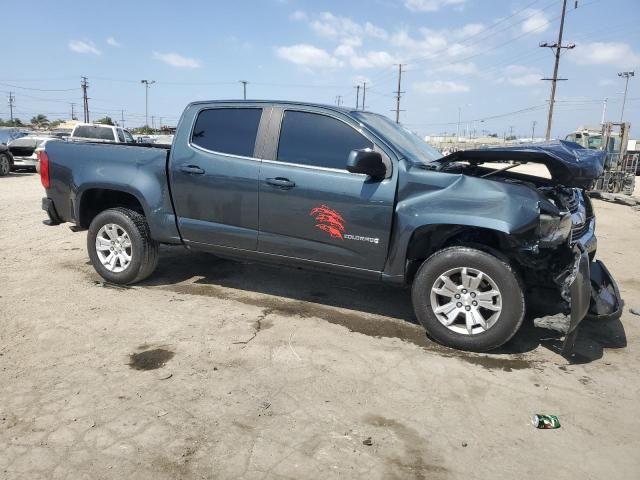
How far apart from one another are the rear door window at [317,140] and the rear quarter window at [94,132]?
15028mm

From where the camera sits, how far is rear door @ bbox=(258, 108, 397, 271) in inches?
165

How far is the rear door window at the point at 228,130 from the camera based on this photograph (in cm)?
474

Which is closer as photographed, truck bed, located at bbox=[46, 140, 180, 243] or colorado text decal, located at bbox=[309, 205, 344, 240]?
colorado text decal, located at bbox=[309, 205, 344, 240]

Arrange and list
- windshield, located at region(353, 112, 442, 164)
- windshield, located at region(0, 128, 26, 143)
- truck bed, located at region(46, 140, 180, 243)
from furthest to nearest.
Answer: windshield, located at region(0, 128, 26, 143)
truck bed, located at region(46, 140, 180, 243)
windshield, located at region(353, 112, 442, 164)

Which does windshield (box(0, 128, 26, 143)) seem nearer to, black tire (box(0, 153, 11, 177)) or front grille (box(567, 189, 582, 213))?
black tire (box(0, 153, 11, 177))

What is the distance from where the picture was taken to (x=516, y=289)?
12.4 ft

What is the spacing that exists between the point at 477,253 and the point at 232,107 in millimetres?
2667

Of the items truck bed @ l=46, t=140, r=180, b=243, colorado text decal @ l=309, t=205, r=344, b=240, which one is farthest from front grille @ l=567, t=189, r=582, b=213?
truck bed @ l=46, t=140, r=180, b=243

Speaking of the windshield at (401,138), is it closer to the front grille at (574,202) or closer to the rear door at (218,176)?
the rear door at (218,176)

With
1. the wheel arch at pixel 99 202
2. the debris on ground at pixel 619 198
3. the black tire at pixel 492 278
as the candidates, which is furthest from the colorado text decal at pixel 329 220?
the debris on ground at pixel 619 198

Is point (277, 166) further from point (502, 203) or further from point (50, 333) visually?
point (50, 333)

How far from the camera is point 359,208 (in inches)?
166

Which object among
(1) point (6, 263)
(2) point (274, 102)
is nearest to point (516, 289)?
(2) point (274, 102)

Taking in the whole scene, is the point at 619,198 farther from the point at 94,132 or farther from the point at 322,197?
the point at 94,132
